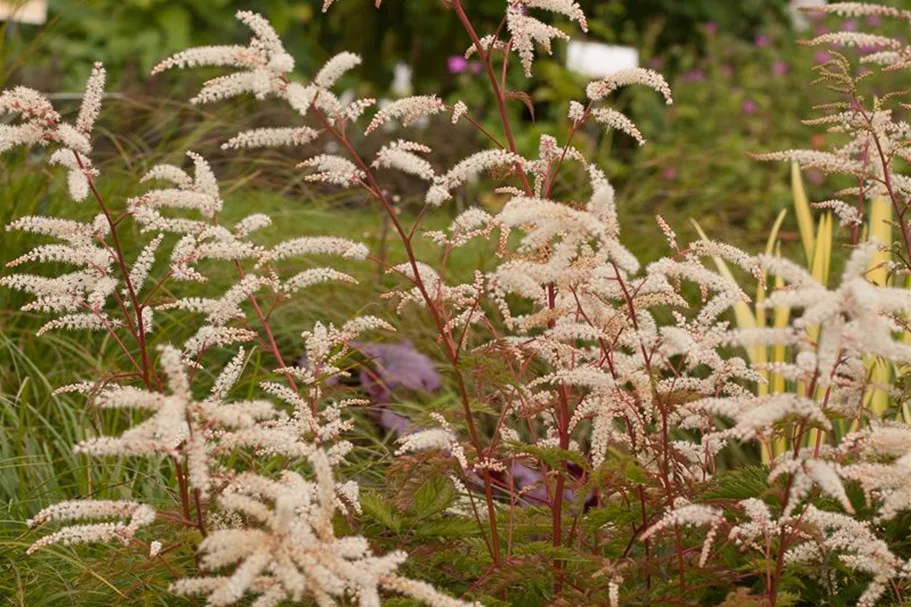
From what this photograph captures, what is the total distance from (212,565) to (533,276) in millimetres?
702

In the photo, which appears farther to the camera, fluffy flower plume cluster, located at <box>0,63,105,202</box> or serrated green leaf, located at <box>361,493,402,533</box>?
serrated green leaf, located at <box>361,493,402,533</box>

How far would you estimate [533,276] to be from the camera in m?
2.31

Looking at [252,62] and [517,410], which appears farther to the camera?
[517,410]

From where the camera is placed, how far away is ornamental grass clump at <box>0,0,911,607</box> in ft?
6.71

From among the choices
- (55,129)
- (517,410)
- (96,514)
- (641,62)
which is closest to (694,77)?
(641,62)

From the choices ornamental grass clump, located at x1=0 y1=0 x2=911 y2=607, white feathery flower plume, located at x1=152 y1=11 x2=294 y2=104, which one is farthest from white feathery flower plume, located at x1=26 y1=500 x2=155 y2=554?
white feathery flower plume, located at x1=152 y1=11 x2=294 y2=104

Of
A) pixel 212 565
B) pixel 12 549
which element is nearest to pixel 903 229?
pixel 212 565

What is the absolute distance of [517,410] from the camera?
274 cm

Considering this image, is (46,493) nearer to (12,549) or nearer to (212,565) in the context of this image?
(12,549)

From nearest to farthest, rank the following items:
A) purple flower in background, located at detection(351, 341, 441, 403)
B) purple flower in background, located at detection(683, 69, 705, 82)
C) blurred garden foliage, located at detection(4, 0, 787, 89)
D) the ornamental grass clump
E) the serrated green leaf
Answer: the ornamental grass clump, the serrated green leaf, purple flower in background, located at detection(351, 341, 441, 403), blurred garden foliage, located at detection(4, 0, 787, 89), purple flower in background, located at detection(683, 69, 705, 82)

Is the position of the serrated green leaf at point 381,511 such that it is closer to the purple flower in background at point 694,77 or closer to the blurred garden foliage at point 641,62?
the blurred garden foliage at point 641,62

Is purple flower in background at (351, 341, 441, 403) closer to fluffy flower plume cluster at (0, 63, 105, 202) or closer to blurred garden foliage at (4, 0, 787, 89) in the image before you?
fluffy flower plume cluster at (0, 63, 105, 202)

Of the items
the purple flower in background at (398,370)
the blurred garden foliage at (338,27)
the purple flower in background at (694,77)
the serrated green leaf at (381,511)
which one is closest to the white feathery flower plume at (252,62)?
the serrated green leaf at (381,511)

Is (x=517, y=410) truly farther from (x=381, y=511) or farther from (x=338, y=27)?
(x=338, y=27)
